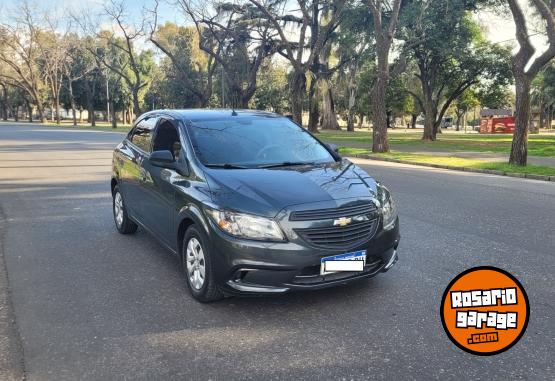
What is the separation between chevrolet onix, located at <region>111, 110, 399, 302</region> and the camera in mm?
3816

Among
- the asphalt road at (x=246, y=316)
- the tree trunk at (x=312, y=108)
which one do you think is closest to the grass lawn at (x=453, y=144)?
the tree trunk at (x=312, y=108)

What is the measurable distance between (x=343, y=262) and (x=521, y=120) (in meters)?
13.9

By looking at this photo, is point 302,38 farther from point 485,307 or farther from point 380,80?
point 485,307

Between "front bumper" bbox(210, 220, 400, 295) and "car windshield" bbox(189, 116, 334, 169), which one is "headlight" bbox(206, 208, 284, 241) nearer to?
"front bumper" bbox(210, 220, 400, 295)

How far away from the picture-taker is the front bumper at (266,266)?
3781 millimetres

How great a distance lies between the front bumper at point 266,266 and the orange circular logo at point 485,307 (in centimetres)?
104

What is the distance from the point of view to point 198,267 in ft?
14.1

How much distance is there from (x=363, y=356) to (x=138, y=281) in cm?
247

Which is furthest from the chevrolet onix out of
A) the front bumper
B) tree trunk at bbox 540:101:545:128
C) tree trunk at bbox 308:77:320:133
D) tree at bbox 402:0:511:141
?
tree trunk at bbox 540:101:545:128

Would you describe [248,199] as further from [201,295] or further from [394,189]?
[394,189]

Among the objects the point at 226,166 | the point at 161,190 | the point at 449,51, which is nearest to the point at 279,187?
the point at 226,166

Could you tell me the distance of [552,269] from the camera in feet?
16.7

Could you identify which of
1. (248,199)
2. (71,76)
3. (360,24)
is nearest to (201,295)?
(248,199)

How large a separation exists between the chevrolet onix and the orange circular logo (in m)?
1.05
